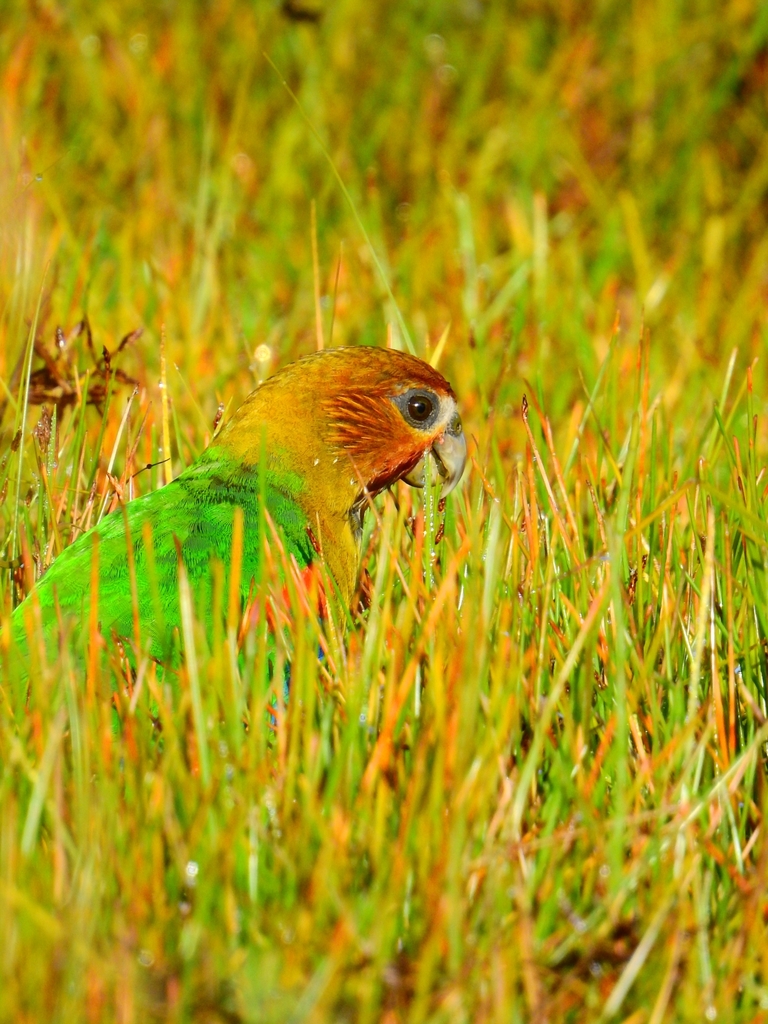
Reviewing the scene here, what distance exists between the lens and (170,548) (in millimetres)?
2035

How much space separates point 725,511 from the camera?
221 centimetres

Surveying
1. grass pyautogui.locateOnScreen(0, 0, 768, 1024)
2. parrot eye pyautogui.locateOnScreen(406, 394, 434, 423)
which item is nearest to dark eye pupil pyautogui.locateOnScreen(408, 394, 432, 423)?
parrot eye pyautogui.locateOnScreen(406, 394, 434, 423)

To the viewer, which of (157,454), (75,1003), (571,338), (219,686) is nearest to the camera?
(75,1003)

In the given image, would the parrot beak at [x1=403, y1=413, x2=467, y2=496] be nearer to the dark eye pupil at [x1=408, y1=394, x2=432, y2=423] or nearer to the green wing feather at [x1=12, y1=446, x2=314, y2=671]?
the dark eye pupil at [x1=408, y1=394, x2=432, y2=423]

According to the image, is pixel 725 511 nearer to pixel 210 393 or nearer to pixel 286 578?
pixel 286 578

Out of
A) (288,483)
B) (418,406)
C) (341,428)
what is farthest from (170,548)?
(418,406)

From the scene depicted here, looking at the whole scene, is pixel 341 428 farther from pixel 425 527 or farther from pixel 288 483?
pixel 425 527

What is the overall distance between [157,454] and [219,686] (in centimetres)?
116

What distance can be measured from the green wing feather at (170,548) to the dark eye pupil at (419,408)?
286mm

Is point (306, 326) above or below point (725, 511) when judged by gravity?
below

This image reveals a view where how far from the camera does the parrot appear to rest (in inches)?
77.5

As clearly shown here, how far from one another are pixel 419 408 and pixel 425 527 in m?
0.42

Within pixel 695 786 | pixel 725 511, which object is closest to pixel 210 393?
pixel 725 511

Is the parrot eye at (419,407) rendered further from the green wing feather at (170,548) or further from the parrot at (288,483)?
the green wing feather at (170,548)
